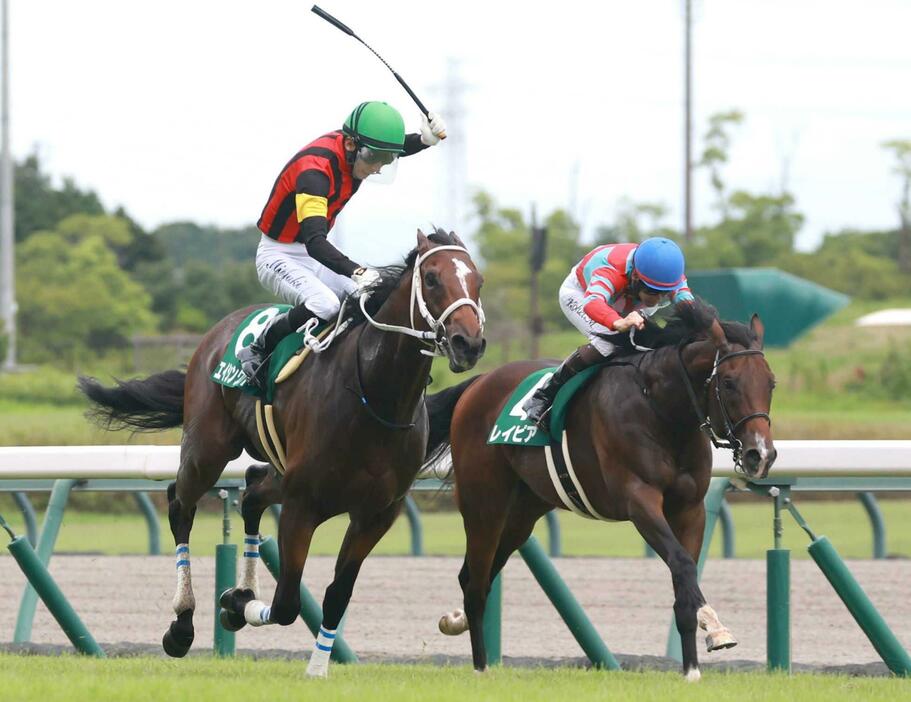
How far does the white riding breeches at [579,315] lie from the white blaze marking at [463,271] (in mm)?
967

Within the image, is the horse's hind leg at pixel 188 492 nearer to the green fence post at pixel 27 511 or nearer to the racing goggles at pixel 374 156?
the racing goggles at pixel 374 156

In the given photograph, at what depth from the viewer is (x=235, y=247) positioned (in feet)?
232

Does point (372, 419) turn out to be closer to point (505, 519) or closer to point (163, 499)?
point (505, 519)

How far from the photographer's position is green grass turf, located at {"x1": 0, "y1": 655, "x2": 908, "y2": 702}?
4.70 m

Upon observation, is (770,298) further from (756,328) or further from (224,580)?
(756,328)

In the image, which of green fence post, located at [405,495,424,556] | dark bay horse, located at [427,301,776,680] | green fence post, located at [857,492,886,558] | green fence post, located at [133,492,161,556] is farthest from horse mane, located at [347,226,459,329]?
green fence post, located at [405,495,424,556]

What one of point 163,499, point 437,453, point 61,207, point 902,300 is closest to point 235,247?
point 61,207

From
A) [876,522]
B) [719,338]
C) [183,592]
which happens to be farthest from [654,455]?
[876,522]

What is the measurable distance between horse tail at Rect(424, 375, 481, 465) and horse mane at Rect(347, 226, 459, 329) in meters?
1.29

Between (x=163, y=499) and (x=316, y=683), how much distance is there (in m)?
11.1

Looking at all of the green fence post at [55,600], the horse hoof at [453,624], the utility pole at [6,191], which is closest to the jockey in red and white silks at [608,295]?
the horse hoof at [453,624]

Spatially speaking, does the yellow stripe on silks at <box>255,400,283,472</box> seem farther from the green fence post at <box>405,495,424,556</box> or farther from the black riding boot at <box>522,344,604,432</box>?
the green fence post at <box>405,495,424,556</box>

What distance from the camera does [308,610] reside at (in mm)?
6848

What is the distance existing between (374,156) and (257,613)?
1.75 meters
